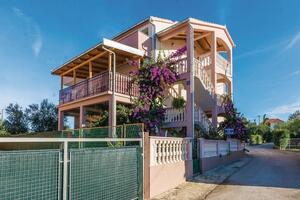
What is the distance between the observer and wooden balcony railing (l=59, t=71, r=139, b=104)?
13.9m

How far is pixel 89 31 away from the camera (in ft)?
72.5

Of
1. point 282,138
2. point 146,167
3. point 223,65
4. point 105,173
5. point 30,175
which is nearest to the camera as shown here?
point 30,175

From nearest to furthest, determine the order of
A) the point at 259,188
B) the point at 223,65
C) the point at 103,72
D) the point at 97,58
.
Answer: the point at 259,188 → the point at 103,72 → the point at 97,58 → the point at 223,65

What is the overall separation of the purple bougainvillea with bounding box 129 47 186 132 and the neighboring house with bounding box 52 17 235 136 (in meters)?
1.05

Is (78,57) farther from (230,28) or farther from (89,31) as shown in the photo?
(230,28)

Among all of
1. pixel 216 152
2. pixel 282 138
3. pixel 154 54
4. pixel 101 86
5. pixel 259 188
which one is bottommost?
pixel 259 188

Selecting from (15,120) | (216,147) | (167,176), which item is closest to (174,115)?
(216,147)

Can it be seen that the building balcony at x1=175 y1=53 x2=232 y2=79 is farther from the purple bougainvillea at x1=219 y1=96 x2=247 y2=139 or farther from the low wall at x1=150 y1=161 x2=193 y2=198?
the low wall at x1=150 y1=161 x2=193 y2=198

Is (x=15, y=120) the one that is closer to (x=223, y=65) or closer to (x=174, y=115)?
(x=174, y=115)

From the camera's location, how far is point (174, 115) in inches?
582

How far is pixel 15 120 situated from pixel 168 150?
70.2 feet

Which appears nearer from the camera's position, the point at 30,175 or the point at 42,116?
the point at 30,175

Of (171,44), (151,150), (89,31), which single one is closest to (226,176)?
(151,150)

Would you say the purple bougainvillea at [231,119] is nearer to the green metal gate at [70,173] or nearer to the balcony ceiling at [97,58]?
the balcony ceiling at [97,58]
